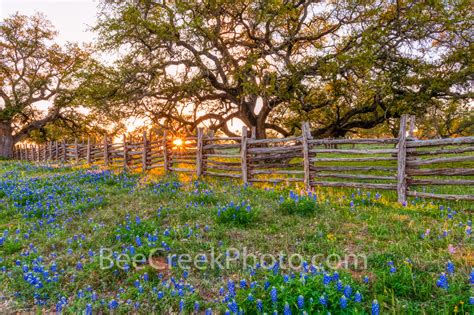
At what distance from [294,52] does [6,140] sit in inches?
1332

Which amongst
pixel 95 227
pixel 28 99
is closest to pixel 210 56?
pixel 95 227

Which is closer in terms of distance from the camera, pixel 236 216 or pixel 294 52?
pixel 236 216

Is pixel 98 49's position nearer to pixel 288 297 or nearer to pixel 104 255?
pixel 104 255

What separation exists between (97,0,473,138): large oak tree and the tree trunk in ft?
81.3

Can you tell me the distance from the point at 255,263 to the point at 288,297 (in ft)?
4.14

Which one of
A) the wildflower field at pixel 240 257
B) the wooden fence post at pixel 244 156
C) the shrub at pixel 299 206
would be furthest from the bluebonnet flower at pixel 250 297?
the wooden fence post at pixel 244 156

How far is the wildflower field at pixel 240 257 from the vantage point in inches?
124

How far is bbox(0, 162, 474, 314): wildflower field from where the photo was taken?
3.14m

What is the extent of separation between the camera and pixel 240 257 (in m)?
4.43

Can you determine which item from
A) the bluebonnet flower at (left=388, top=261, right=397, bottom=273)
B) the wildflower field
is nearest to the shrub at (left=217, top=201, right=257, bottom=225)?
the wildflower field

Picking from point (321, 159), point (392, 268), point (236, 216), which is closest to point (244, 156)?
point (321, 159)

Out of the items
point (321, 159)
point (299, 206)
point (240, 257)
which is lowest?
point (240, 257)

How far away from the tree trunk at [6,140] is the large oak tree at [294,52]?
24792 mm

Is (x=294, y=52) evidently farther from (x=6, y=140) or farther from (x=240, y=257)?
(x=6, y=140)
